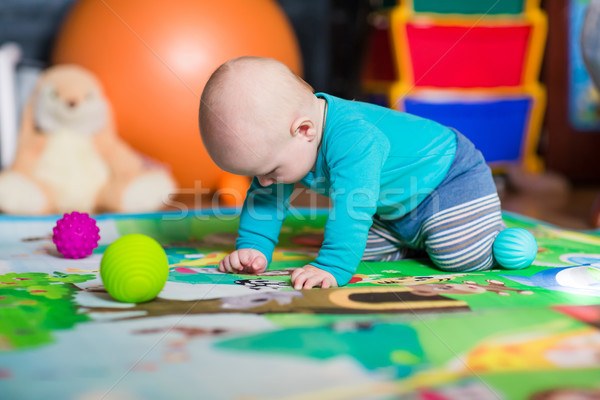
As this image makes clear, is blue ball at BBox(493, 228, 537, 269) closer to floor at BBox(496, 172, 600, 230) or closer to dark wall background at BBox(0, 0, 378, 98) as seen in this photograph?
floor at BBox(496, 172, 600, 230)

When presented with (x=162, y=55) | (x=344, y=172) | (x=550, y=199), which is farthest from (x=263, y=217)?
(x=550, y=199)

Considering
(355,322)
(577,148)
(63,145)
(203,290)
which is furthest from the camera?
(577,148)

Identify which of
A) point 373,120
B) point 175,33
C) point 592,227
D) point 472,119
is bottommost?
point 592,227

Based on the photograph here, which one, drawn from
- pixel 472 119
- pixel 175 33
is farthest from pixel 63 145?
pixel 472 119

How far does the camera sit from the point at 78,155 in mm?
1510

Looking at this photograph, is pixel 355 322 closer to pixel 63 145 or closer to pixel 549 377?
pixel 549 377

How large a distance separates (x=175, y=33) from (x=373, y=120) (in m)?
0.86

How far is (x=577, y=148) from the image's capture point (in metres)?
2.12

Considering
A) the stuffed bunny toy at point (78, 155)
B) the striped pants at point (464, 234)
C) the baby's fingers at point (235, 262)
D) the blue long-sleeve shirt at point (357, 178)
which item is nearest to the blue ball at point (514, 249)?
the striped pants at point (464, 234)

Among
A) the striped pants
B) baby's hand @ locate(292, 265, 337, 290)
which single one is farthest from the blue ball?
baby's hand @ locate(292, 265, 337, 290)

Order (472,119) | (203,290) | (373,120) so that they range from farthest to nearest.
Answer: (472,119), (373,120), (203,290)

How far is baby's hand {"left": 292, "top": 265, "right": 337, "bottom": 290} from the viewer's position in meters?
0.74

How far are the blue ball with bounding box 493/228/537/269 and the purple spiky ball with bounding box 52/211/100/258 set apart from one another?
2.07 feet

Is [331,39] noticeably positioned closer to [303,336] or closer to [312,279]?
[312,279]
